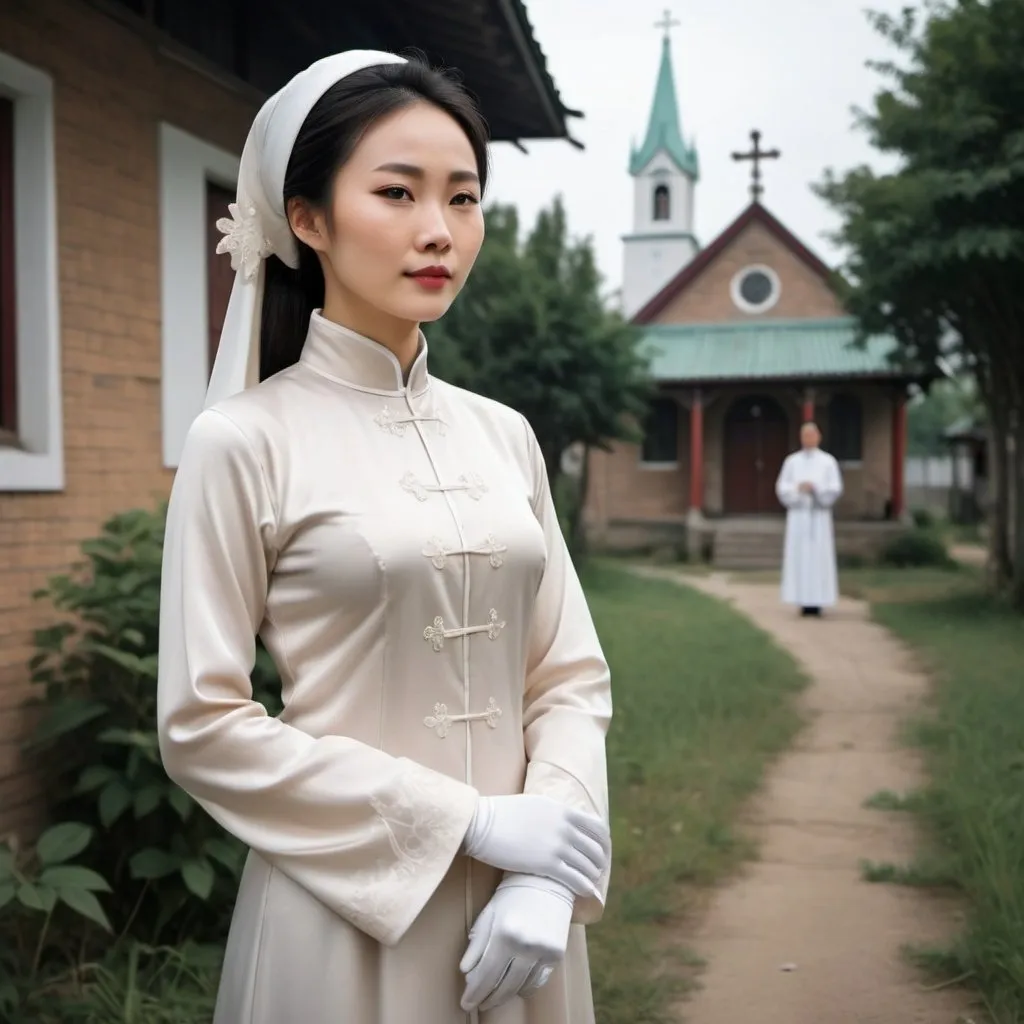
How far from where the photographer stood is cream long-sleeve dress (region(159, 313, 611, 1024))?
1376 mm

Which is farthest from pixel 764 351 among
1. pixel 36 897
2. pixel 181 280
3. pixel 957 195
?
pixel 36 897

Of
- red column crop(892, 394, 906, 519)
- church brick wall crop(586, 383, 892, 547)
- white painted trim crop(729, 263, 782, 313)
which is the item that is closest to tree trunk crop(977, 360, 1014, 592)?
red column crop(892, 394, 906, 519)

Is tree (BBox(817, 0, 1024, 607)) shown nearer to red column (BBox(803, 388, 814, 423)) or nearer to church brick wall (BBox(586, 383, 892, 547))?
red column (BBox(803, 388, 814, 423))

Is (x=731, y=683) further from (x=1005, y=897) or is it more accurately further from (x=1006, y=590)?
(x=1006, y=590)

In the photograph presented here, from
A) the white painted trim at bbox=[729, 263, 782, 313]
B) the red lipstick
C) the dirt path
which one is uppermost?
the white painted trim at bbox=[729, 263, 782, 313]

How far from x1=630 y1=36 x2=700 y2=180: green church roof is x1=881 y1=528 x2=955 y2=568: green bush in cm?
1667

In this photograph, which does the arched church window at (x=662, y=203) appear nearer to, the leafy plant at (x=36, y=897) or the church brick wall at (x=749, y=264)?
the church brick wall at (x=749, y=264)

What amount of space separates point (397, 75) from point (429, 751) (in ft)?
2.91

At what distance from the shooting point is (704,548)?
1927 cm

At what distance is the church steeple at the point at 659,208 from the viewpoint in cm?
3081

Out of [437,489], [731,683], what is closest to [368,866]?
[437,489]

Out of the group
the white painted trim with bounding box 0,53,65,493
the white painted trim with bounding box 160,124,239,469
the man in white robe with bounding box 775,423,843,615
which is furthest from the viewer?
the man in white robe with bounding box 775,423,843,615

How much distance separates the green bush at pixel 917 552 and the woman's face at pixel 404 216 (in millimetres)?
17000

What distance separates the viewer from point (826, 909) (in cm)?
414
